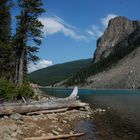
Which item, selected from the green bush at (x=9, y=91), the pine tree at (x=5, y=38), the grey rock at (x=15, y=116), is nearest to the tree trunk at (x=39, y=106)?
the grey rock at (x=15, y=116)

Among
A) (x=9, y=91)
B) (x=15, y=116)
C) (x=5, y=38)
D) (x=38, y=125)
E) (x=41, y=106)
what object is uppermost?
(x=5, y=38)

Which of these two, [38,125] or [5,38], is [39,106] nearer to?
[38,125]

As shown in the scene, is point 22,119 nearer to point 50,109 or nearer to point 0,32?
point 50,109

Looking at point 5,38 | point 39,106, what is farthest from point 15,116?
point 5,38

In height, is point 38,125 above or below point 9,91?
below

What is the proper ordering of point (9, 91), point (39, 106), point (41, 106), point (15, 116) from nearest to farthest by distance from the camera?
point (15, 116)
point (39, 106)
point (41, 106)
point (9, 91)

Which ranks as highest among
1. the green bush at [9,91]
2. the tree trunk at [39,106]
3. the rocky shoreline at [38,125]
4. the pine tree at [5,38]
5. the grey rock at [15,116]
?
the pine tree at [5,38]

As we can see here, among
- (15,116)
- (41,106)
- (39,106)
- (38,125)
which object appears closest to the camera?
(38,125)

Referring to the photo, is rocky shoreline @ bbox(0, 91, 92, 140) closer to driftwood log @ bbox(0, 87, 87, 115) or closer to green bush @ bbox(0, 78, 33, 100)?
driftwood log @ bbox(0, 87, 87, 115)

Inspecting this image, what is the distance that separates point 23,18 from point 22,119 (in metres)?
19.4

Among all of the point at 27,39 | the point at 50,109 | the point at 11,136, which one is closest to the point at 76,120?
the point at 50,109

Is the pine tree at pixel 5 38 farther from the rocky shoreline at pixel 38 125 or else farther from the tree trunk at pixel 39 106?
the rocky shoreline at pixel 38 125

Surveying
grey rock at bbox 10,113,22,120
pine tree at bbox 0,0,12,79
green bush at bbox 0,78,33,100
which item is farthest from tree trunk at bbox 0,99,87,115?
pine tree at bbox 0,0,12,79

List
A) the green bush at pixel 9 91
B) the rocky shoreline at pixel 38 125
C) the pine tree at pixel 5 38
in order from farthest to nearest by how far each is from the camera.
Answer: the pine tree at pixel 5 38
the green bush at pixel 9 91
the rocky shoreline at pixel 38 125
